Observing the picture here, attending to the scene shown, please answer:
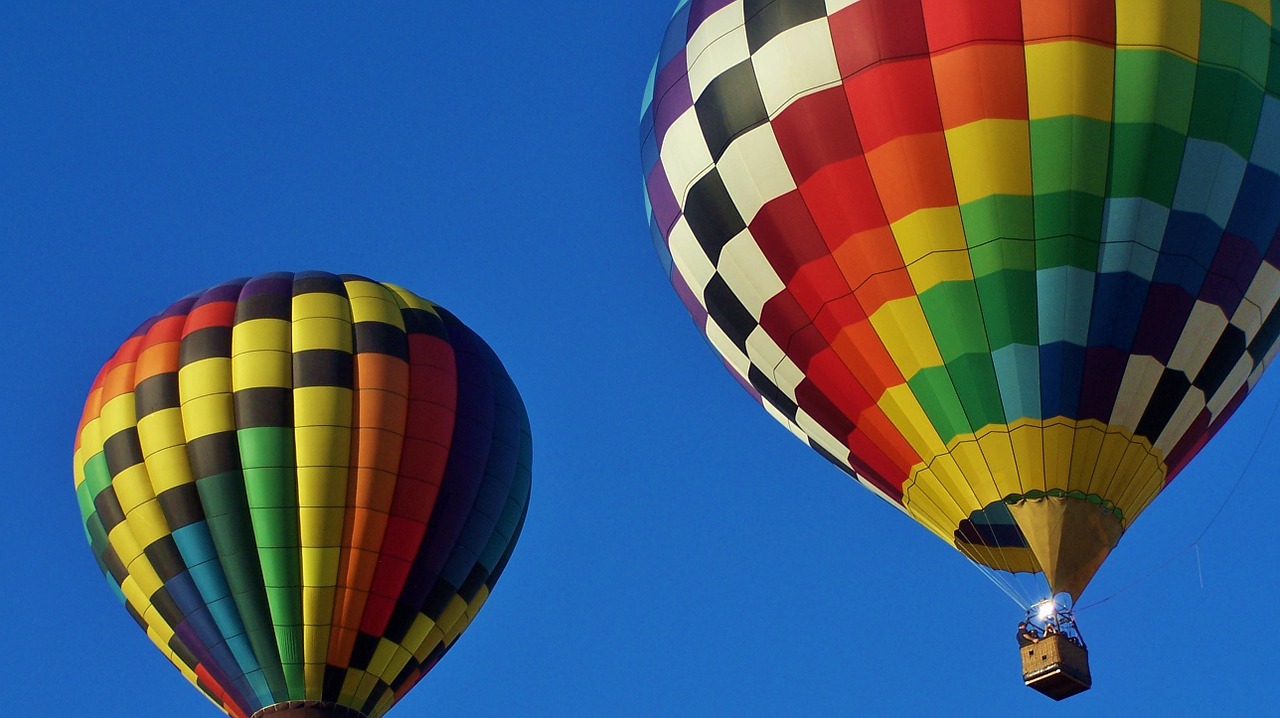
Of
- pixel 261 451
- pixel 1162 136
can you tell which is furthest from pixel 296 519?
pixel 1162 136

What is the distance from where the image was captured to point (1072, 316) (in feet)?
50.8

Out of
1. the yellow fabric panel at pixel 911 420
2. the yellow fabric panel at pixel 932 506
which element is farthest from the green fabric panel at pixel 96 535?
the yellow fabric panel at pixel 911 420

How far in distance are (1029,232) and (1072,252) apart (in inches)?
11.6

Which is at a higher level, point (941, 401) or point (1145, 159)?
point (1145, 159)

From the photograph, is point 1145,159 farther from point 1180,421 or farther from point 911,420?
point 911,420

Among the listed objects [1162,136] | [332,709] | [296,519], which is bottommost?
[332,709]

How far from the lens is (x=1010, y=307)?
613 inches

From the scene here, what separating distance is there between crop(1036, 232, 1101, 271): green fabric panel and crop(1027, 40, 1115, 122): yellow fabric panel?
0.77 metres

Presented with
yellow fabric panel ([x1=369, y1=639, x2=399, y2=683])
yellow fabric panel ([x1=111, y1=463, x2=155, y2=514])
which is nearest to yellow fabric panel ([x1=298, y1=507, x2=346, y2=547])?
yellow fabric panel ([x1=369, y1=639, x2=399, y2=683])

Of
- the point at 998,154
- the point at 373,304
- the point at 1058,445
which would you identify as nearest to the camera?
the point at 1058,445

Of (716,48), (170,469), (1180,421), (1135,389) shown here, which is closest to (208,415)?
(170,469)

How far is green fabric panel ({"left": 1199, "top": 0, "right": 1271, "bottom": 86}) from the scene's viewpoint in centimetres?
1561

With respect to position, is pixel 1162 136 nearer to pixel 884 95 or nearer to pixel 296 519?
pixel 884 95

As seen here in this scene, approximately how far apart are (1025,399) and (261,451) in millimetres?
6481
